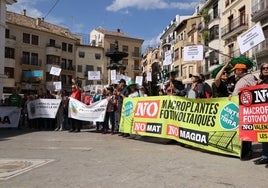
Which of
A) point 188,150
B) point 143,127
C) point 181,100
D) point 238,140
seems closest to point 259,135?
point 238,140

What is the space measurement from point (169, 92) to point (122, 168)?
203 inches

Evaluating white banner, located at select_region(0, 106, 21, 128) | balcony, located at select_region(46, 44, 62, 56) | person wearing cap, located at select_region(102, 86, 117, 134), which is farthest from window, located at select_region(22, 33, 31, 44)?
person wearing cap, located at select_region(102, 86, 117, 134)

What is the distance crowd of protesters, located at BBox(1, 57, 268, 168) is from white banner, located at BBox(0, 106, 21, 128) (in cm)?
63

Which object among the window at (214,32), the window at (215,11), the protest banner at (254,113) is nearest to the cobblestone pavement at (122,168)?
the protest banner at (254,113)

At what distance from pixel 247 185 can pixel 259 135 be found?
1753 millimetres

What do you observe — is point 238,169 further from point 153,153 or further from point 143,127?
point 143,127

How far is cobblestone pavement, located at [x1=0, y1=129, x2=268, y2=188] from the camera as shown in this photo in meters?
6.17

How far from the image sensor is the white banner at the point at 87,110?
14594 millimetres

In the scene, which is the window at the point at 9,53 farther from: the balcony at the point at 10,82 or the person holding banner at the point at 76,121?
the person holding banner at the point at 76,121

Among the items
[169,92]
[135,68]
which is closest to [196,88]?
[169,92]

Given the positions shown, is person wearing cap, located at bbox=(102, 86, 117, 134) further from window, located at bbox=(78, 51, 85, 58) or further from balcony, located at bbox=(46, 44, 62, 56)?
window, located at bbox=(78, 51, 85, 58)

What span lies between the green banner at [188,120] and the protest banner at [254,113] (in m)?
0.39

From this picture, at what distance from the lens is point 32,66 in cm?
6575

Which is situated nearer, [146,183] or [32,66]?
[146,183]
